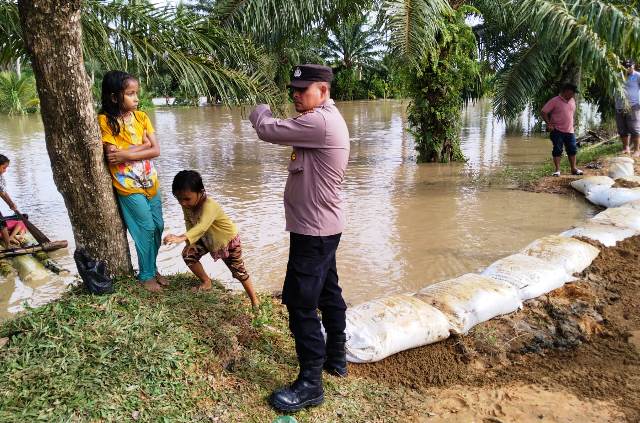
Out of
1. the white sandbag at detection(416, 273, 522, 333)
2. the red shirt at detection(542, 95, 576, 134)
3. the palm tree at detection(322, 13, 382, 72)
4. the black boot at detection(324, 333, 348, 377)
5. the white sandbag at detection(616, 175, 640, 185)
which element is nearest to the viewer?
the black boot at detection(324, 333, 348, 377)

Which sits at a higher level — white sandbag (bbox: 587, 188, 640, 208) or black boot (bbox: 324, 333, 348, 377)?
white sandbag (bbox: 587, 188, 640, 208)

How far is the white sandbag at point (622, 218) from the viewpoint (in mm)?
5184

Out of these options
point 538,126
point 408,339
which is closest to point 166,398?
point 408,339

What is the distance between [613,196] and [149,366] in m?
6.12

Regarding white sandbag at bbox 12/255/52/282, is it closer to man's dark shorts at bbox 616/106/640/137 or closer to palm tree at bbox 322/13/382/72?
man's dark shorts at bbox 616/106/640/137

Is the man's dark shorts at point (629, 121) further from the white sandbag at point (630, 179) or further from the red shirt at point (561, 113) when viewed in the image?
the white sandbag at point (630, 179)

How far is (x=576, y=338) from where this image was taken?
11.7ft

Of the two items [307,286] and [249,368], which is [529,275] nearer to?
[307,286]

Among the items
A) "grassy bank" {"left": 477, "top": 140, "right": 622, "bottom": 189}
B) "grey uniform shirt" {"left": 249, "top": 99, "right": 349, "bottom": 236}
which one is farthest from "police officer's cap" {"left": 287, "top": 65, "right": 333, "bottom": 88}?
Result: "grassy bank" {"left": 477, "top": 140, "right": 622, "bottom": 189}

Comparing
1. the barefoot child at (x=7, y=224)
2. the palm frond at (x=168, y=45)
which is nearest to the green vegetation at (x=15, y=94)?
the barefoot child at (x=7, y=224)

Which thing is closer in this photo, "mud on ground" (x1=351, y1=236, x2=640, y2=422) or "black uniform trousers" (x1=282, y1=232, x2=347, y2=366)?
"black uniform trousers" (x1=282, y1=232, x2=347, y2=366)

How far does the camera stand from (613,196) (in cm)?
657

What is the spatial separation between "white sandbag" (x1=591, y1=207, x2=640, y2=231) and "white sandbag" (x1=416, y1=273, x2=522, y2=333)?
7.00 feet

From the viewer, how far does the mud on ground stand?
2.78 metres
